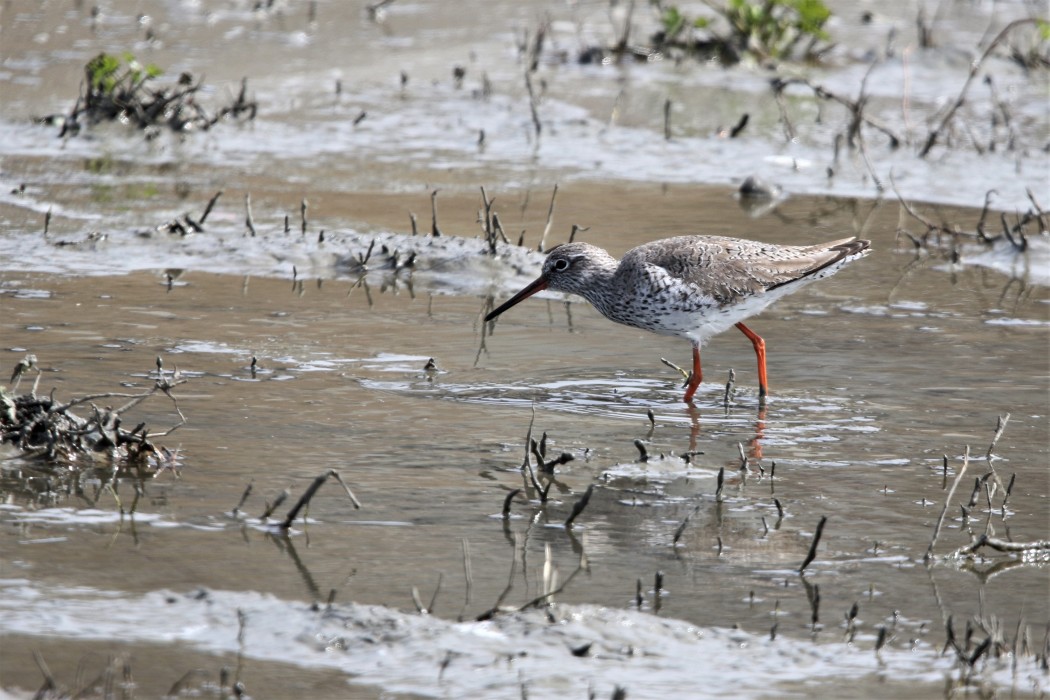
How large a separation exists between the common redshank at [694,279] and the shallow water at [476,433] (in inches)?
12.3

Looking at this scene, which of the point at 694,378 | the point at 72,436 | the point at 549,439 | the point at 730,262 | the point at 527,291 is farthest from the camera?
the point at 527,291

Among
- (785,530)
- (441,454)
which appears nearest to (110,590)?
(441,454)

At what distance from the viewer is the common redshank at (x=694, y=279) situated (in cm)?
779

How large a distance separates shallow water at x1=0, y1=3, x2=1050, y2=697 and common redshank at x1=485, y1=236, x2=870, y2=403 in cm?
31

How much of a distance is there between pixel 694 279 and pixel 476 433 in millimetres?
1759

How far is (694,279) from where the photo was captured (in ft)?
25.6

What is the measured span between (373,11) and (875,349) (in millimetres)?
9791

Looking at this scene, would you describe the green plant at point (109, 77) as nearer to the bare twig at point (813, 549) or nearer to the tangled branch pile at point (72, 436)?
the tangled branch pile at point (72, 436)

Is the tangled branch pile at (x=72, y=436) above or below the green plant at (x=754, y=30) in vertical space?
below

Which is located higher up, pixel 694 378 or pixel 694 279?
pixel 694 279

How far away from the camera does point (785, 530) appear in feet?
18.3

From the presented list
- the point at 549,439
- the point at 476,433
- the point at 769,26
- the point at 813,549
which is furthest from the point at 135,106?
the point at 813,549

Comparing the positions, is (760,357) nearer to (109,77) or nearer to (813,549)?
(813,549)

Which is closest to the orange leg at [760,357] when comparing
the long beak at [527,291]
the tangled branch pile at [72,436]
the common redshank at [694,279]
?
the common redshank at [694,279]
